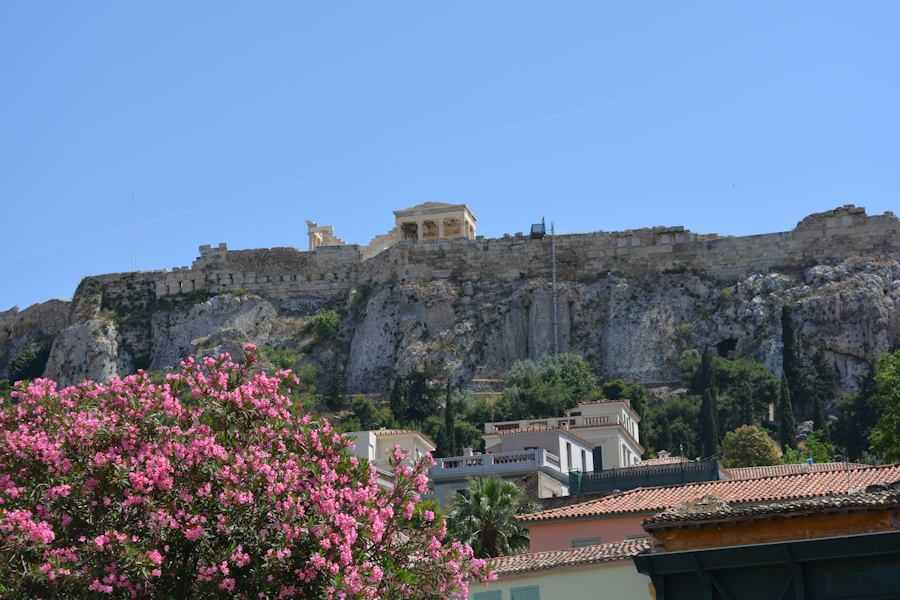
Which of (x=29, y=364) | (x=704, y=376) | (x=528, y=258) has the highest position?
(x=528, y=258)

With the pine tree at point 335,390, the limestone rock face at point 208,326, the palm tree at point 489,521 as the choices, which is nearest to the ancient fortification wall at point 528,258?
the limestone rock face at point 208,326

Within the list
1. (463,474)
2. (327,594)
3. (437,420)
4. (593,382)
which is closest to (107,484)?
(327,594)

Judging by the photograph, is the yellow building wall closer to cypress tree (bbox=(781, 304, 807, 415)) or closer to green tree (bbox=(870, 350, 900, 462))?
green tree (bbox=(870, 350, 900, 462))

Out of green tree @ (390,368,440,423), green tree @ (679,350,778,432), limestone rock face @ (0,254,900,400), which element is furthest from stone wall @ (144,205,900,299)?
green tree @ (390,368,440,423)

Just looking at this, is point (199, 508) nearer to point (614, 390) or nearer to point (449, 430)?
point (449, 430)

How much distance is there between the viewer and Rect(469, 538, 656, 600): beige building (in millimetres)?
27688

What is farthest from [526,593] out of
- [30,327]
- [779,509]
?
[30,327]

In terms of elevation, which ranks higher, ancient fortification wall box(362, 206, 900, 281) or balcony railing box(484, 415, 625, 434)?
ancient fortification wall box(362, 206, 900, 281)

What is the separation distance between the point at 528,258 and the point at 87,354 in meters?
25.4

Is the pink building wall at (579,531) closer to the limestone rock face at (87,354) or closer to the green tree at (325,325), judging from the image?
the green tree at (325,325)

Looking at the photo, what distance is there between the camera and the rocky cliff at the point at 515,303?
295 feet

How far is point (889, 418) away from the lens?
189 ft

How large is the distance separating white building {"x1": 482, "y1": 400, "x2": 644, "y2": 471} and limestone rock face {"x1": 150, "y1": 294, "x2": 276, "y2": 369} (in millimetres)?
33700

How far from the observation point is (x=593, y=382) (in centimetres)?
8875
